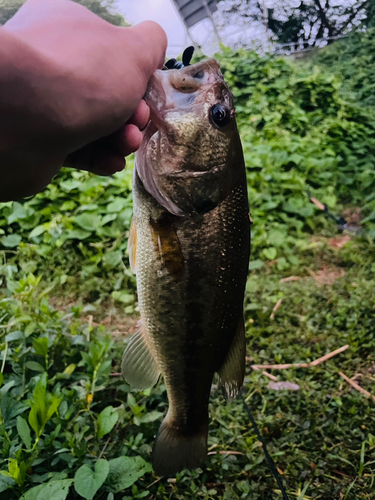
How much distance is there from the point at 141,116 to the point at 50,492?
120cm

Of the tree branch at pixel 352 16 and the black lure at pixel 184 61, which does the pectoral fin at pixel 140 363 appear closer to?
the black lure at pixel 184 61

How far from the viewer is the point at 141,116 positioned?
1.00 m

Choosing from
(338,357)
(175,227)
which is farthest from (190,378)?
(338,357)

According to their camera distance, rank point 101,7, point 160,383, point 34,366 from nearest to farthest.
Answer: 1. point 34,366
2. point 160,383
3. point 101,7

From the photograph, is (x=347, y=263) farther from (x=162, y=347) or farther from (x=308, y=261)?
(x=162, y=347)

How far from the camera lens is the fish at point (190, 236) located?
1115 mm

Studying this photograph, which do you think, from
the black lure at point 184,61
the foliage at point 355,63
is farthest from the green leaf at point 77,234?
the foliage at point 355,63

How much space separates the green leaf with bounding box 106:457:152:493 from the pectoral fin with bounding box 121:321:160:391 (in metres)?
0.45

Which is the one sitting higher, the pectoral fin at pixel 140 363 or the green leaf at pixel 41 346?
the pectoral fin at pixel 140 363

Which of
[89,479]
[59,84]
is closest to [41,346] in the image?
[89,479]

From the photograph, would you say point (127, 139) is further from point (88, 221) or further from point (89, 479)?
point (88, 221)

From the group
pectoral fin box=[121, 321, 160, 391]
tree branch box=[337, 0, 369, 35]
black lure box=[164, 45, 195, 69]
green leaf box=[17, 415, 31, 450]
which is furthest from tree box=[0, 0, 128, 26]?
tree branch box=[337, 0, 369, 35]

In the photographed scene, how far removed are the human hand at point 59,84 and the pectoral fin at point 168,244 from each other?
0.31 metres

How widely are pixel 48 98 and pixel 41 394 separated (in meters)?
1.19
